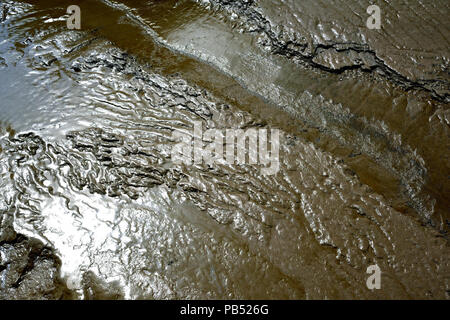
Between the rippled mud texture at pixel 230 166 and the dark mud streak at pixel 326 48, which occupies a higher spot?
the dark mud streak at pixel 326 48

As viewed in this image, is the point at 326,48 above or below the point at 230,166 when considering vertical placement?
above

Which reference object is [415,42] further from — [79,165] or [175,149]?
[79,165]

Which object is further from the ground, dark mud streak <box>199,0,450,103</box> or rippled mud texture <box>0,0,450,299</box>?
dark mud streak <box>199,0,450,103</box>

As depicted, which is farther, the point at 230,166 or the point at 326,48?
the point at 326,48

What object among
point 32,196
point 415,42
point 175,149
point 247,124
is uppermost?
point 415,42
